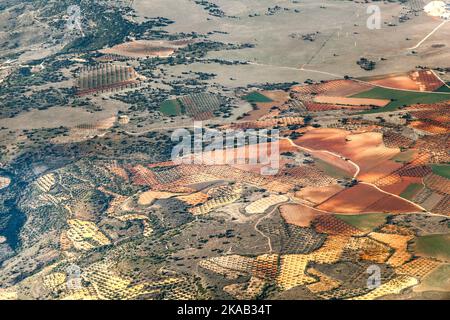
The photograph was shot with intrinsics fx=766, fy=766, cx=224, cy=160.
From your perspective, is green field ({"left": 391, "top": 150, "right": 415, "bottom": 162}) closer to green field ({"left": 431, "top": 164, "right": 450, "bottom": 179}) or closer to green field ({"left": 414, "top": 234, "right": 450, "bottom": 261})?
green field ({"left": 431, "top": 164, "right": 450, "bottom": 179})

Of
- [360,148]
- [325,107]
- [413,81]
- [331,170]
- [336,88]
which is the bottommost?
[325,107]

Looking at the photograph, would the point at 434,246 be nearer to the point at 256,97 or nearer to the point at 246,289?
the point at 246,289

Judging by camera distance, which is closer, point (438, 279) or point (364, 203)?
point (438, 279)

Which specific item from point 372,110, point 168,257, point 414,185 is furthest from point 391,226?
point 372,110

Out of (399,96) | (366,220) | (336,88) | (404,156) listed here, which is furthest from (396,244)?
(336,88)

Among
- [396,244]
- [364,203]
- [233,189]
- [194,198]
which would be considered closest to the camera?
[396,244]

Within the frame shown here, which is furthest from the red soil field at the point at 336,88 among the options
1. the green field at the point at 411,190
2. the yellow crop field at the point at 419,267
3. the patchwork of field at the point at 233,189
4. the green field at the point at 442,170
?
the yellow crop field at the point at 419,267
